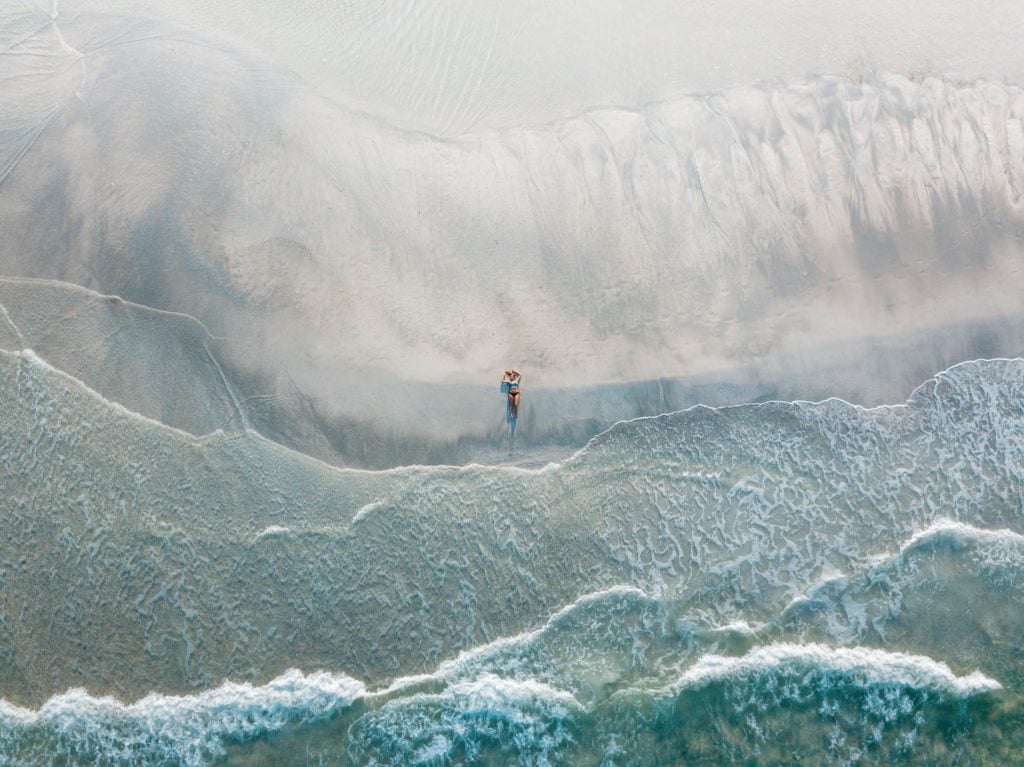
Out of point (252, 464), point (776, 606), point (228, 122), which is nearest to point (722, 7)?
point (228, 122)

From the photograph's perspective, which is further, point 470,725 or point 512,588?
point 512,588

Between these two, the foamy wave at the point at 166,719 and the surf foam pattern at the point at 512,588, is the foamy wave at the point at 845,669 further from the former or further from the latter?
the foamy wave at the point at 166,719

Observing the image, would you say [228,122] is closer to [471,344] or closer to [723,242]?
[471,344]

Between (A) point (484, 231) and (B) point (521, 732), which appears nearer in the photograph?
(B) point (521, 732)

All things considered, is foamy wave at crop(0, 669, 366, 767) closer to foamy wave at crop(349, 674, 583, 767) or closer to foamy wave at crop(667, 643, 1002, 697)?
foamy wave at crop(349, 674, 583, 767)

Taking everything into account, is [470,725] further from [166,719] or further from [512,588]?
[166,719]

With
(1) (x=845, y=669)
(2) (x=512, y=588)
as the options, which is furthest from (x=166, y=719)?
(1) (x=845, y=669)

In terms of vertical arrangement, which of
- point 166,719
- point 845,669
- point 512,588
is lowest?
point 166,719
